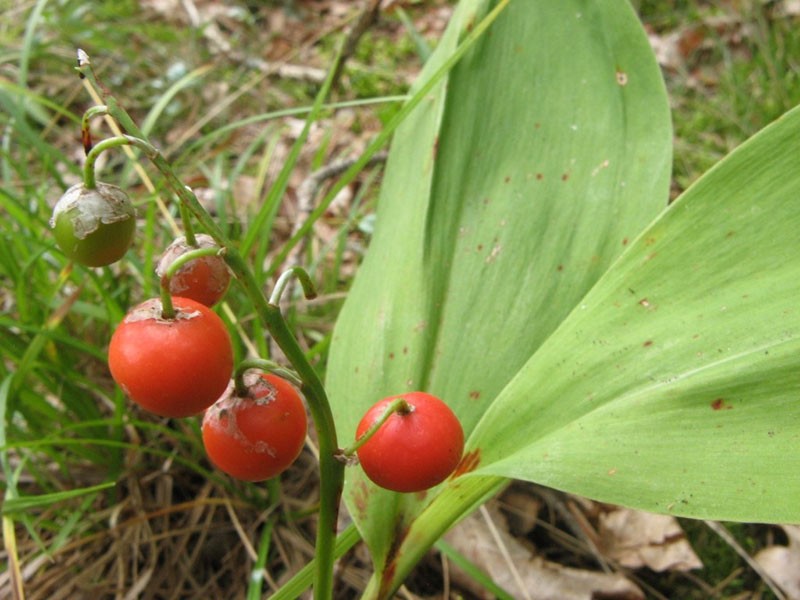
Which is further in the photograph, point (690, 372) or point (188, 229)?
point (690, 372)

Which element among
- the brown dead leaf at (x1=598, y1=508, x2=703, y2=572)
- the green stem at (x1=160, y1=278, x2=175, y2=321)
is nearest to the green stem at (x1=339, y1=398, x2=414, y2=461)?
the green stem at (x1=160, y1=278, x2=175, y2=321)

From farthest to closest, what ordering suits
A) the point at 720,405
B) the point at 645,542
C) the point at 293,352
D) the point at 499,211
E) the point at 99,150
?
the point at 645,542 → the point at 499,211 → the point at 720,405 → the point at 293,352 → the point at 99,150

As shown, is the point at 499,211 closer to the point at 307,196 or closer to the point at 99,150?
the point at 99,150

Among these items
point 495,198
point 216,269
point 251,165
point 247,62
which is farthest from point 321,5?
point 216,269

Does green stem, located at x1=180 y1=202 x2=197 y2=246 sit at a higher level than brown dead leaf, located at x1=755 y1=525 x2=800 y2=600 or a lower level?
higher

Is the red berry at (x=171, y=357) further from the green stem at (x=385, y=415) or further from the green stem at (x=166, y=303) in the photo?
the green stem at (x=385, y=415)

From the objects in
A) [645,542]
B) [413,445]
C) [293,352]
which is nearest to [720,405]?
[413,445]

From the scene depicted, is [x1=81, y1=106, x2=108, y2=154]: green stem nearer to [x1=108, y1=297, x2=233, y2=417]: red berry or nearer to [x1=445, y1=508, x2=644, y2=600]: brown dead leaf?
[x1=108, y1=297, x2=233, y2=417]: red berry

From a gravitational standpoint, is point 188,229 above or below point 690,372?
above
